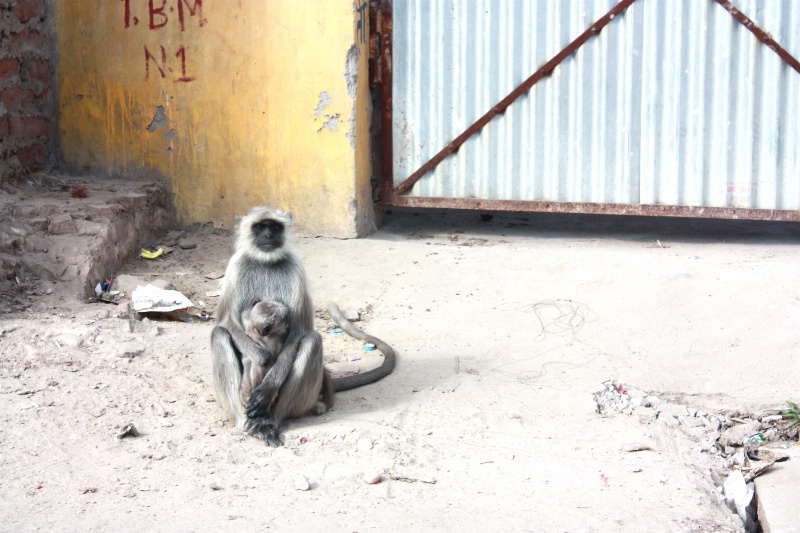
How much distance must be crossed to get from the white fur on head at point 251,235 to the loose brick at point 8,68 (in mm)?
3186

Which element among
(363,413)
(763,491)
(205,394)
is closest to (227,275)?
(205,394)

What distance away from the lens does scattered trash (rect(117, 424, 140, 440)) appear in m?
5.15

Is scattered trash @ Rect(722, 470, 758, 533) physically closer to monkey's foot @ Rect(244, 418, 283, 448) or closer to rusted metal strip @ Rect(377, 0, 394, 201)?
monkey's foot @ Rect(244, 418, 283, 448)

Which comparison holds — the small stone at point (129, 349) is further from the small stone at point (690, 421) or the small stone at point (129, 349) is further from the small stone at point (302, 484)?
the small stone at point (690, 421)

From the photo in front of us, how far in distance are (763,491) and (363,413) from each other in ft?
7.14

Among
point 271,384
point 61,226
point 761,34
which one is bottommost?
point 271,384

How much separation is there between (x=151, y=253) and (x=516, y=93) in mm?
3279

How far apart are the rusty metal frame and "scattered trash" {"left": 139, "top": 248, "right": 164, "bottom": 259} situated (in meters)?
1.95

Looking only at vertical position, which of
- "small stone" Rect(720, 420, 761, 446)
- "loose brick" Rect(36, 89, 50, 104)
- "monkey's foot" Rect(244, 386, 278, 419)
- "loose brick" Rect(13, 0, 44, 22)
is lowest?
"small stone" Rect(720, 420, 761, 446)

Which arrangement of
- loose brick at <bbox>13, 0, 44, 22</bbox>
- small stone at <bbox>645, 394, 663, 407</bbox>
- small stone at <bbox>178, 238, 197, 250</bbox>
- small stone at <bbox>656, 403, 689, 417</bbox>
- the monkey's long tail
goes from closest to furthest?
small stone at <bbox>656, 403, 689, 417</bbox>, small stone at <bbox>645, 394, 663, 407</bbox>, the monkey's long tail, loose brick at <bbox>13, 0, 44, 22</bbox>, small stone at <bbox>178, 238, 197, 250</bbox>

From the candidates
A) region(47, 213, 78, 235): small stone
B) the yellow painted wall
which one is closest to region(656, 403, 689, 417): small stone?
the yellow painted wall

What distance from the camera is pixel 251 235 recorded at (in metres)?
5.59

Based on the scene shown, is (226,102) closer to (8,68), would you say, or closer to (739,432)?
(8,68)

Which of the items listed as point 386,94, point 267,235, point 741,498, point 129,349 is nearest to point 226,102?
point 386,94
